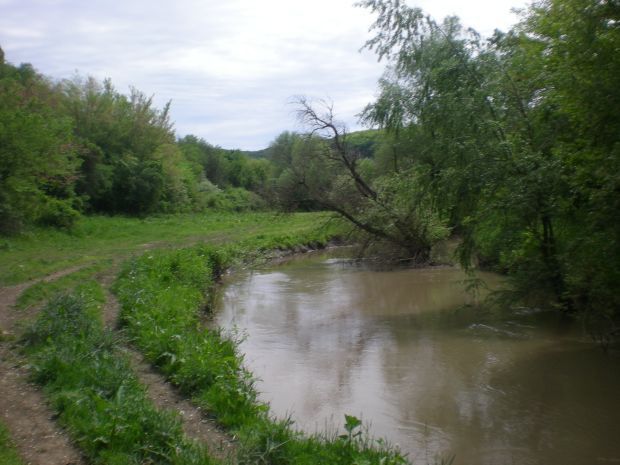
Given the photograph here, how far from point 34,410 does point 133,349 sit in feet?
9.74

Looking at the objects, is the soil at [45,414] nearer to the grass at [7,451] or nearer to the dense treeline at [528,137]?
the grass at [7,451]

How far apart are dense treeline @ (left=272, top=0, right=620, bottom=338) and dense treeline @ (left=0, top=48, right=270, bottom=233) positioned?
39.4 feet

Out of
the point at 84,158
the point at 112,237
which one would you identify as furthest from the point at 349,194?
the point at 84,158

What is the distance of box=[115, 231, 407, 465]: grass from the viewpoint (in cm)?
618

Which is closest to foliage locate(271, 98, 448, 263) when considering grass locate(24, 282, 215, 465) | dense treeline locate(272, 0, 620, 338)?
dense treeline locate(272, 0, 620, 338)

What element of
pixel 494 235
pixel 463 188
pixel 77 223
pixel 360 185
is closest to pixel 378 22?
pixel 463 188

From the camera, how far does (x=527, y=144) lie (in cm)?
1284

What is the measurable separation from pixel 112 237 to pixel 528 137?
827 inches

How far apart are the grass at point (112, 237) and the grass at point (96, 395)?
5.89m

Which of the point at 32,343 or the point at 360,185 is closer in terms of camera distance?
the point at 32,343

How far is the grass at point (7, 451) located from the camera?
5.43 m

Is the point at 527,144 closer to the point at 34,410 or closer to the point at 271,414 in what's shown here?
the point at 271,414

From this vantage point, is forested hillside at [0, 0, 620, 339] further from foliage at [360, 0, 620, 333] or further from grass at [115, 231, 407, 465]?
grass at [115, 231, 407, 465]

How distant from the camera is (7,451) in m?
5.67
